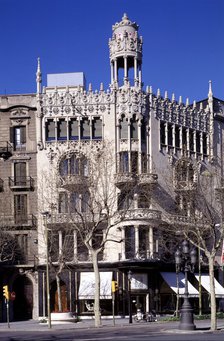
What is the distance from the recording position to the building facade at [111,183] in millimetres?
69375

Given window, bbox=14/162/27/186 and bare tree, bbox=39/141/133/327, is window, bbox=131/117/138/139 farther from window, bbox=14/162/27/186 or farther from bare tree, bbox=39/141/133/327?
window, bbox=14/162/27/186

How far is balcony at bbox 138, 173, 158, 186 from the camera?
6931cm

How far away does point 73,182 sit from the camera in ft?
216

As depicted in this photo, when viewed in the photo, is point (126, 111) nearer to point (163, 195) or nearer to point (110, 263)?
point (163, 195)

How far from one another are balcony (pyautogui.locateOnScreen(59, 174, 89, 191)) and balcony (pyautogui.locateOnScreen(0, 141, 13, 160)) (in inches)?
283

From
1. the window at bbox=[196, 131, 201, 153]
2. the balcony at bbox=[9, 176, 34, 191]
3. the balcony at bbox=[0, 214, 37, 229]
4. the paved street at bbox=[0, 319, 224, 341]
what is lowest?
the paved street at bbox=[0, 319, 224, 341]

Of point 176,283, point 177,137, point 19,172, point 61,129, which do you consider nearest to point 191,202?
point 176,283

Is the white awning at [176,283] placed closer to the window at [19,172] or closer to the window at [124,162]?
the window at [124,162]

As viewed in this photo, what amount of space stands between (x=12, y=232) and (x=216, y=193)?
18928mm

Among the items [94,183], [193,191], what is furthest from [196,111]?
[94,183]

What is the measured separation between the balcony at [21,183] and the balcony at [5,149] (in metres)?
2.16

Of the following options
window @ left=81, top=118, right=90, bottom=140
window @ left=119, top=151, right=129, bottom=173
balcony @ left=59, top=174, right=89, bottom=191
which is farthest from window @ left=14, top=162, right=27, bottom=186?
window @ left=119, top=151, right=129, bottom=173

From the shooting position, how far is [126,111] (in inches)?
2840

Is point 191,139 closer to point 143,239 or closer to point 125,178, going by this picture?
point 125,178
